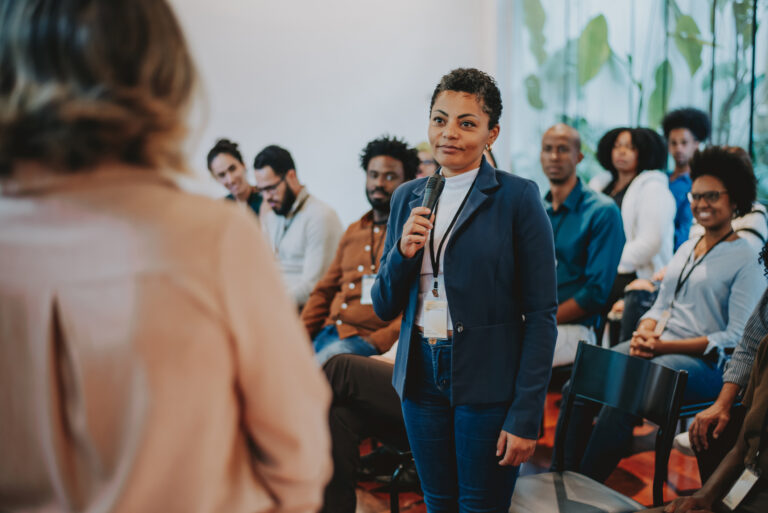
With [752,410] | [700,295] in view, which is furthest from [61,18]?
[700,295]

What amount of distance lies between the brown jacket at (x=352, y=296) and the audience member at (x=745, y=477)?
141 centimetres

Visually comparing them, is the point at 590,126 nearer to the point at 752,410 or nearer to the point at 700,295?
the point at 700,295

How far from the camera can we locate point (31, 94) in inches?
23.0

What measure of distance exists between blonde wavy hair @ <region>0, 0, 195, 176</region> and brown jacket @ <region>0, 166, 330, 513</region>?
35mm

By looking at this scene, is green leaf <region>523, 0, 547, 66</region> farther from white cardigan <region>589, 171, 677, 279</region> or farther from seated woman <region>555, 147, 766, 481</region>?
seated woman <region>555, 147, 766, 481</region>

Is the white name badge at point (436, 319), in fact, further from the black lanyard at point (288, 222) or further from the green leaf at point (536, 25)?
the green leaf at point (536, 25)

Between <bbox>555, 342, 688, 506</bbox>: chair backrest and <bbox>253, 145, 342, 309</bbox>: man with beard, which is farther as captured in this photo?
<bbox>253, 145, 342, 309</bbox>: man with beard

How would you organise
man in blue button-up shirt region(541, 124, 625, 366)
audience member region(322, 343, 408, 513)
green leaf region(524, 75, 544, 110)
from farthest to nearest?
green leaf region(524, 75, 544, 110)
man in blue button-up shirt region(541, 124, 625, 366)
audience member region(322, 343, 408, 513)

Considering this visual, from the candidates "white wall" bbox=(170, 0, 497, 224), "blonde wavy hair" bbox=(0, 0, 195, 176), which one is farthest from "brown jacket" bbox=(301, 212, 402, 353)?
"white wall" bbox=(170, 0, 497, 224)

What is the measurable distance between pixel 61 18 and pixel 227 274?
300 millimetres

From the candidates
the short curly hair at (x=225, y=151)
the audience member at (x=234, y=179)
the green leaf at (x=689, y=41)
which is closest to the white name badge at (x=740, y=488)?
the green leaf at (x=689, y=41)

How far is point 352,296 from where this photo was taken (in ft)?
9.53

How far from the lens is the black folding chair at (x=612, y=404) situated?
1662 mm

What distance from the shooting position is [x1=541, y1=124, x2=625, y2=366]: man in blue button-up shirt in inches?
112
